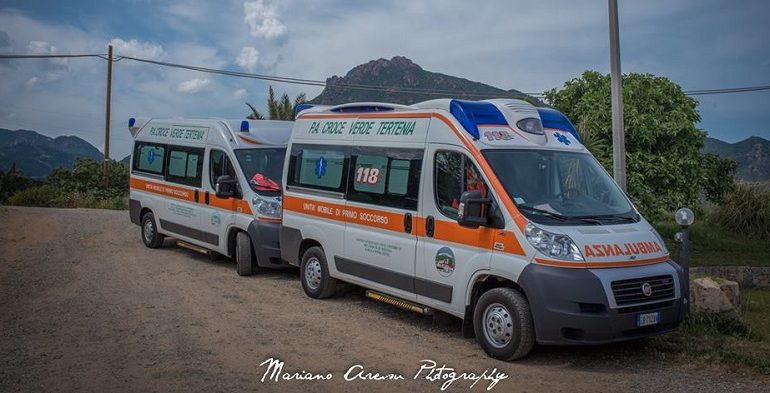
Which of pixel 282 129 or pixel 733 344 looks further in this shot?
pixel 282 129

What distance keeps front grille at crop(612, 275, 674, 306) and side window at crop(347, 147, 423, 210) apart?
2.49m

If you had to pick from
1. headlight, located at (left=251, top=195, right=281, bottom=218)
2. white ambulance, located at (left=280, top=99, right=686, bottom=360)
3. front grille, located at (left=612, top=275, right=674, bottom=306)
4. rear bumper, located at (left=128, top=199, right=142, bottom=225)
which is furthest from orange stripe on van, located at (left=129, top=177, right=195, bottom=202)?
front grille, located at (left=612, top=275, right=674, bottom=306)

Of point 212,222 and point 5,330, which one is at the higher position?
point 212,222

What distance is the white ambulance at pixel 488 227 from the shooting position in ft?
21.9

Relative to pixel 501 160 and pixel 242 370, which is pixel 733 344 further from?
pixel 242 370

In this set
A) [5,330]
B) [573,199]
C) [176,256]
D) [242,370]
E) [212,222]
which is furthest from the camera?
[176,256]

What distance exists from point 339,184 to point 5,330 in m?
4.22

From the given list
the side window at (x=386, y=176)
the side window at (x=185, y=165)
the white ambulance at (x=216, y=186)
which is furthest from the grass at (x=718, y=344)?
the side window at (x=185, y=165)

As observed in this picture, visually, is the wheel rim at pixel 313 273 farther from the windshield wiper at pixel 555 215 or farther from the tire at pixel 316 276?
the windshield wiper at pixel 555 215

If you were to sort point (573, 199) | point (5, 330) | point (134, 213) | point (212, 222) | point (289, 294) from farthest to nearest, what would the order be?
point (134, 213) < point (212, 222) < point (289, 294) < point (5, 330) < point (573, 199)

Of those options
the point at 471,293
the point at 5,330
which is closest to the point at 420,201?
the point at 471,293

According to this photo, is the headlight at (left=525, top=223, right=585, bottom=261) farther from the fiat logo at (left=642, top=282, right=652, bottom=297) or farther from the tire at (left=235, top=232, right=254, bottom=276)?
the tire at (left=235, top=232, right=254, bottom=276)

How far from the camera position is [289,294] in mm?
10328

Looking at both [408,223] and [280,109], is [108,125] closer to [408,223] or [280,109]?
[280,109]
